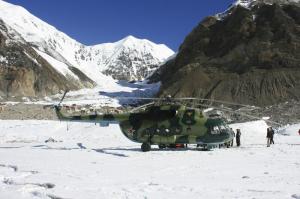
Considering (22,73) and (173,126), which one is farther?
(22,73)

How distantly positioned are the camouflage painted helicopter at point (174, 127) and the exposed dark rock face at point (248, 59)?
223 ft

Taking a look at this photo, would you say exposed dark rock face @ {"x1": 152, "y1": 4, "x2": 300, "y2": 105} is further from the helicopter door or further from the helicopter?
the helicopter door

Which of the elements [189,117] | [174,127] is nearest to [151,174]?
[174,127]

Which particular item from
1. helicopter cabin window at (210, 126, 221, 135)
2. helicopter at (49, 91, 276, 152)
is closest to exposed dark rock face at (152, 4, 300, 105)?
helicopter at (49, 91, 276, 152)

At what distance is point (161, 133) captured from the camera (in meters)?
23.8

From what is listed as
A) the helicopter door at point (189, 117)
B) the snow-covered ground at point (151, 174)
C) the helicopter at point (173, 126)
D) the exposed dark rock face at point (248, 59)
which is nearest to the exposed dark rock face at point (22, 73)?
the exposed dark rock face at point (248, 59)

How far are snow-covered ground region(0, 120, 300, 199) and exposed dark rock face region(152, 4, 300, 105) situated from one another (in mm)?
71049

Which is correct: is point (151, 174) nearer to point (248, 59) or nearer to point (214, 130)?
point (214, 130)

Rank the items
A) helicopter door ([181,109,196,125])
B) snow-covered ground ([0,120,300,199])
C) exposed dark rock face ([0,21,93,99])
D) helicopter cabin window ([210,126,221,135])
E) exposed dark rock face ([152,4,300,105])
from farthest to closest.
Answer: exposed dark rock face ([0,21,93,99])
exposed dark rock face ([152,4,300,105])
helicopter door ([181,109,196,125])
helicopter cabin window ([210,126,221,135])
snow-covered ground ([0,120,300,199])

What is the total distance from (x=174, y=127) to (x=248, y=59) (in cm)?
8487

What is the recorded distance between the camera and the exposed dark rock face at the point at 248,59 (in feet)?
310

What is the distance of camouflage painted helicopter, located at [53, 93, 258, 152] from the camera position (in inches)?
917

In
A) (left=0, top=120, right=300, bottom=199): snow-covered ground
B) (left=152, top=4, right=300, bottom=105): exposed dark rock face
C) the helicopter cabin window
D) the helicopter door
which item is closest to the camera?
(left=0, top=120, right=300, bottom=199): snow-covered ground

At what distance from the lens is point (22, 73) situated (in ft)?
499
